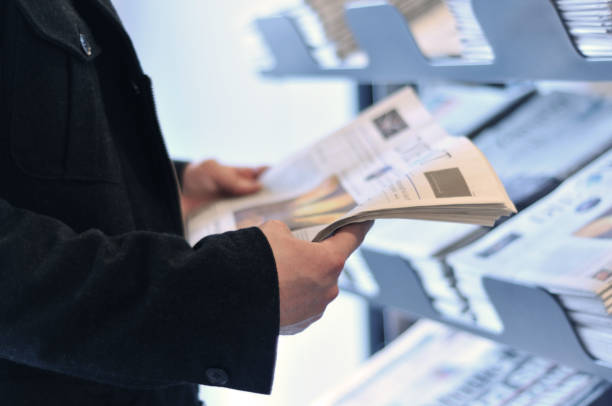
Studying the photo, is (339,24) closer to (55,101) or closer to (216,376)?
(55,101)

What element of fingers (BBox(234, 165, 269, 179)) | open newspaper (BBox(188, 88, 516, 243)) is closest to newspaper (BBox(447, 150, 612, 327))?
open newspaper (BBox(188, 88, 516, 243))

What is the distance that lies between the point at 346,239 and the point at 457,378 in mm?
556

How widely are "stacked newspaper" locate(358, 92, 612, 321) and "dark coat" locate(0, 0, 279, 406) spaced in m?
0.31

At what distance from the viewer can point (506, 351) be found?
1.10 metres

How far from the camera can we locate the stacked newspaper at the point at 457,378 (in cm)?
92

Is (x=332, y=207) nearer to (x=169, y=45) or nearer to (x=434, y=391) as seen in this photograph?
(x=434, y=391)

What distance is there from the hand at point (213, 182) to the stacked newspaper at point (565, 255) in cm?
37

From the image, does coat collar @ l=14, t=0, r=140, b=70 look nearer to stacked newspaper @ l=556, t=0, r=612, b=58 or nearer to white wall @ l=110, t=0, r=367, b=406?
stacked newspaper @ l=556, t=0, r=612, b=58

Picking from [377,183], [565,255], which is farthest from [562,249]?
[377,183]

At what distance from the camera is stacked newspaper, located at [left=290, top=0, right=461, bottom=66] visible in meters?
1.01

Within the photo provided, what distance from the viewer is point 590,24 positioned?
63 centimetres

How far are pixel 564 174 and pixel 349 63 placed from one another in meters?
0.37

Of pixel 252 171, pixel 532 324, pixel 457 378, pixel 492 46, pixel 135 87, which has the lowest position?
pixel 457 378

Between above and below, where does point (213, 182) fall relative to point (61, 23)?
below
